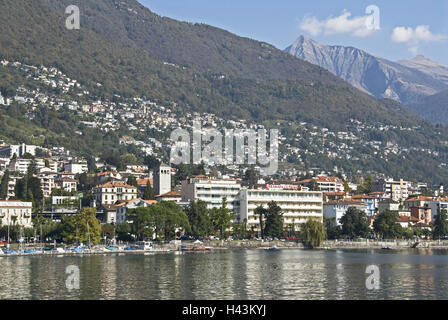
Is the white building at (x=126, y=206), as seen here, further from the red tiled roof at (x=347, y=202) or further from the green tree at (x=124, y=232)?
the red tiled roof at (x=347, y=202)

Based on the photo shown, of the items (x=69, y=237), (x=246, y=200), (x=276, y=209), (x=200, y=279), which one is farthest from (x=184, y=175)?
(x=200, y=279)

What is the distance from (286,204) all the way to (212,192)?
14.9 metres

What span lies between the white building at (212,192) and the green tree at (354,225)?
21526mm

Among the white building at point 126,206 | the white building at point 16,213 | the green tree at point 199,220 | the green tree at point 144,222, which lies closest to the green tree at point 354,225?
the green tree at point 199,220

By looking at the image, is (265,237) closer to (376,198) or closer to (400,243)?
(400,243)

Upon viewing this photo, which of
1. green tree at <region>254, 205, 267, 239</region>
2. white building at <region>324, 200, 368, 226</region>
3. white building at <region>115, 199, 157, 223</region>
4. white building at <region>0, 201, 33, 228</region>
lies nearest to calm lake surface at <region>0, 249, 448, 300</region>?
white building at <region>0, 201, 33, 228</region>

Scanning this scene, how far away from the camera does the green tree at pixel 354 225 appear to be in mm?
154125

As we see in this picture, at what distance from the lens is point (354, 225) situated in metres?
154

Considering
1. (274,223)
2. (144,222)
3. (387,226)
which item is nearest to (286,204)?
(274,223)

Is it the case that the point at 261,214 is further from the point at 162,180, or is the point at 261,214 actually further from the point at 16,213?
the point at 16,213

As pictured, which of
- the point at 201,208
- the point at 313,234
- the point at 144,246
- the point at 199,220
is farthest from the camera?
the point at 201,208

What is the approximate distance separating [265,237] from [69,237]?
39.8 meters
